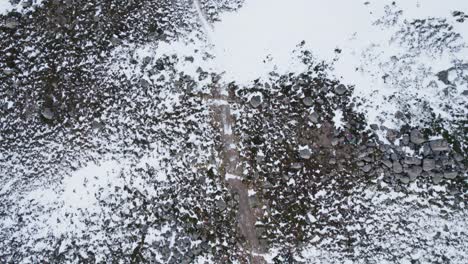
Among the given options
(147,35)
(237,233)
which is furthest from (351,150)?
(147,35)

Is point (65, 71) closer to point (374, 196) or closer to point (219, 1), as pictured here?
point (219, 1)

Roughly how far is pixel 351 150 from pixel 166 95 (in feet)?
9.31

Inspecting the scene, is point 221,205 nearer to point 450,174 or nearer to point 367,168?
point 367,168

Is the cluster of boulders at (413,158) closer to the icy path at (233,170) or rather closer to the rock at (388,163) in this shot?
the rock at (388,163)

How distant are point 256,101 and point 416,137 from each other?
2.28m

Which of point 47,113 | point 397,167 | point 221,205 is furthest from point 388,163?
point 47,113

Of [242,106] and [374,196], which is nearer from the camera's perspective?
[374,196]

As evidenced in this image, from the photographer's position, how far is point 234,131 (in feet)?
21.2

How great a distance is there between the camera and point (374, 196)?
6020mm

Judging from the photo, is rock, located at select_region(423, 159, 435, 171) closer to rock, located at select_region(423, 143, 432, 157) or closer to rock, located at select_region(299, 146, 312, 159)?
rock, located at select_region(423, 143, 432, 157)

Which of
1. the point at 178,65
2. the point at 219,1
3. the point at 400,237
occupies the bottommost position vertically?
the point at 400,237

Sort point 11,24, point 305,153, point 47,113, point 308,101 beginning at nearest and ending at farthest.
A: point 305,153, point 308,101, point 47,113, point 11,24

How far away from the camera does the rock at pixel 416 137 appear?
233 inches

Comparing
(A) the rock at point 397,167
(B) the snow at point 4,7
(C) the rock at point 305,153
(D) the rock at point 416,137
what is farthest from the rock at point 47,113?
(D) the rock at point 416,137
